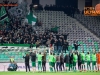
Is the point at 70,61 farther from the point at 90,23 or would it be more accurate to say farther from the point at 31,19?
the point at 90,23

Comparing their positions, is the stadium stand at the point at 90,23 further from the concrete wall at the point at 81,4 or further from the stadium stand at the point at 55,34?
the concrete wall at the point at 81,4

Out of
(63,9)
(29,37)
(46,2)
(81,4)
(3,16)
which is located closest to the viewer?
(29,37)

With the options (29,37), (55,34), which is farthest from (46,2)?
(29,37)

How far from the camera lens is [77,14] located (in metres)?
41.7

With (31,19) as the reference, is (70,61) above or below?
below

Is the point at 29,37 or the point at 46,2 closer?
the point at 29,37

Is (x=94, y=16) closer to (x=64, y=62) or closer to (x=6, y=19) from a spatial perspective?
(x=6, y=19)

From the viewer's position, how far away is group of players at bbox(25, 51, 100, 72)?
2647 centimetres

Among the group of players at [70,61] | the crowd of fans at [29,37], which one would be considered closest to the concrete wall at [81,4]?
the crowd of fans at [29,37]

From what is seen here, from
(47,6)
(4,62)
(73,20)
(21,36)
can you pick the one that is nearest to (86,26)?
(73,20)

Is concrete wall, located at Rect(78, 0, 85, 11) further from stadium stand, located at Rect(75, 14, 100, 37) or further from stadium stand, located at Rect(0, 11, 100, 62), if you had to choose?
stadium stand, located at Rect(0, 11, 100, 62)

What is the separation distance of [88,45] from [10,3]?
1038cm

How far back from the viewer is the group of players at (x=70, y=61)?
2647cm

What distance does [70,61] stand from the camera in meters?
27.1
